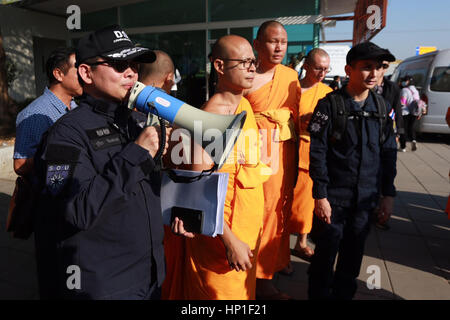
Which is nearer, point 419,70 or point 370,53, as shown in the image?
point 370,53

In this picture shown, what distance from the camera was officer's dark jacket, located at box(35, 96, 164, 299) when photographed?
3.61 feet

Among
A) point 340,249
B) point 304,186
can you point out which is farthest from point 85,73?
point 304,186

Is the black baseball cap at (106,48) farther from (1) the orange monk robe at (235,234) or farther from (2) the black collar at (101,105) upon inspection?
(1) the orange monk robe at (235,234)

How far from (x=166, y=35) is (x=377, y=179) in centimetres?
1067

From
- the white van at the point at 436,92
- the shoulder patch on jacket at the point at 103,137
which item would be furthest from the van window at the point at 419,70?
the shoulder patch on jacket at the point at 103,137

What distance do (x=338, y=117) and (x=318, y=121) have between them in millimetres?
127

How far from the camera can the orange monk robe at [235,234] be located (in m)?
1.76

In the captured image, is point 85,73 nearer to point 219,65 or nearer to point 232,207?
point 219,65

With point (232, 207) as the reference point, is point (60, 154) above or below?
above

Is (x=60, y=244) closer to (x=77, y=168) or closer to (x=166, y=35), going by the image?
(x=77, y=168)

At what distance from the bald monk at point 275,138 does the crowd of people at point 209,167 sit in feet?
0.03

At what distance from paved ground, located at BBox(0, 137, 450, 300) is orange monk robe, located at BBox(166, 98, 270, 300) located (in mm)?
1095

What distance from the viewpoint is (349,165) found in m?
2.10

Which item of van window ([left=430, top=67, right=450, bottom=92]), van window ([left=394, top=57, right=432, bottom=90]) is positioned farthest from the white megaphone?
van window ([left=394, top=57, right=432, bottom=90])
